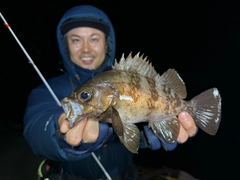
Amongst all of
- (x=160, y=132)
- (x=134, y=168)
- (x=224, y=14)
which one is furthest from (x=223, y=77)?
(x=160, y=132)

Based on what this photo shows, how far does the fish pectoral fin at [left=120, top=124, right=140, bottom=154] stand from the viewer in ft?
5.58

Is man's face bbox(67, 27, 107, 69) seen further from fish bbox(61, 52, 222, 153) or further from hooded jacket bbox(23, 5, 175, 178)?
fish bbox(61, 52, 222, 153)

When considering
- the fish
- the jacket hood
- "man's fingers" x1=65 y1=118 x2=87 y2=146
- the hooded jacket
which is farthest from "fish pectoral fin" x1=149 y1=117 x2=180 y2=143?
the jacket hood

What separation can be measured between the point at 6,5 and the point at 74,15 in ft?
92.0

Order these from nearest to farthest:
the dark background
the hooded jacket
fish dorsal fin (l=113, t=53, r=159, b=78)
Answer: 1. fish dorsal fin (l=113, t=53, r=159, b=78)
2. the hooded jacket
3. the dark background

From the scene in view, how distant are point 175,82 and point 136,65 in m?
0.41

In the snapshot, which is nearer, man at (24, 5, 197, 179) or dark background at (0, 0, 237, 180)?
man at (24, 5, 197, 179)

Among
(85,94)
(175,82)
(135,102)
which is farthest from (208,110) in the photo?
(85,94)

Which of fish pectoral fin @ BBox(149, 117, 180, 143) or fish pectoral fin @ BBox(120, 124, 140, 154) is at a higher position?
fish pectoral fin @ BBox(120, 124, 140, 154)

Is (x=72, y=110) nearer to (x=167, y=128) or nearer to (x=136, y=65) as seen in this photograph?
(x=136, y=65)

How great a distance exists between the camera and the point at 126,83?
1.82 metres

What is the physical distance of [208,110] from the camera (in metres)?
2.14

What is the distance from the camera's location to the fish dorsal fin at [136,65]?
1.92 meters

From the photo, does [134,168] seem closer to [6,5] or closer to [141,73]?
[141,73]
